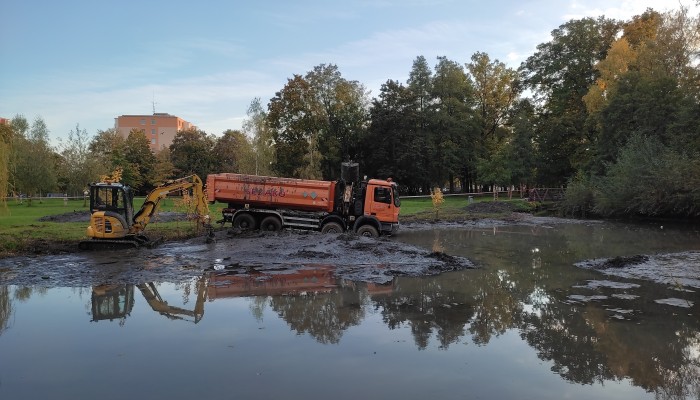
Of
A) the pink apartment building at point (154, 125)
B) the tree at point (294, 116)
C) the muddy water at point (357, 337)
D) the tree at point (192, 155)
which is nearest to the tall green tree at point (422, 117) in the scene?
the tree at point (294, 116)

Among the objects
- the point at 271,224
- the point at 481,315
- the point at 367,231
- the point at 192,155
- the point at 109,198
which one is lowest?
the point at 481,315

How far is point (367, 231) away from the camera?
20.0 m

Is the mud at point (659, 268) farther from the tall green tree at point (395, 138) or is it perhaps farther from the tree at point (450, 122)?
the tree at point (450, 122)

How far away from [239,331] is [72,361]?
236cm

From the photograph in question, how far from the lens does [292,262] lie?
14.2m

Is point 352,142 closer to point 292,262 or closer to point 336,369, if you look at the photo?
point 292,262

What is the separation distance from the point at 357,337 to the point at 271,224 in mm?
13352

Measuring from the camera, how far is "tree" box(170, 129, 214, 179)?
206ft

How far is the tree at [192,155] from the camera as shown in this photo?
62.9 metres

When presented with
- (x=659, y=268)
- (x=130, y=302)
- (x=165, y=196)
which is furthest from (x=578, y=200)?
(x=130, y=302)

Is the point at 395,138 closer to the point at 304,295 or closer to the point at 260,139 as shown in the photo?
the point at 260,139

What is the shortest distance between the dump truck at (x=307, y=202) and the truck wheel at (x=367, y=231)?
0.04 metres

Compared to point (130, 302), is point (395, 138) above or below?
above

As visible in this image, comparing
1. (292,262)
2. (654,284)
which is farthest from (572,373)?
(292,262)
